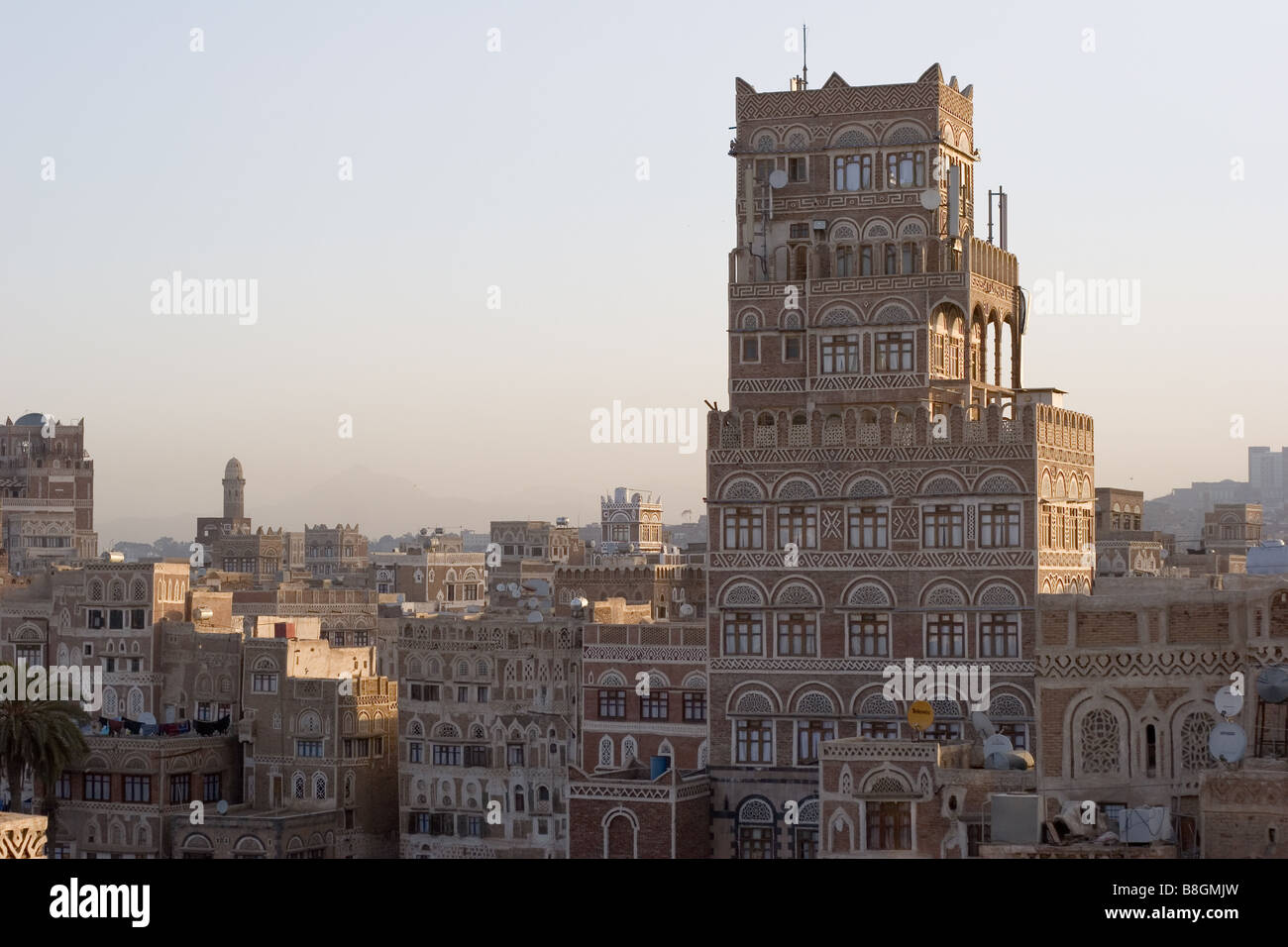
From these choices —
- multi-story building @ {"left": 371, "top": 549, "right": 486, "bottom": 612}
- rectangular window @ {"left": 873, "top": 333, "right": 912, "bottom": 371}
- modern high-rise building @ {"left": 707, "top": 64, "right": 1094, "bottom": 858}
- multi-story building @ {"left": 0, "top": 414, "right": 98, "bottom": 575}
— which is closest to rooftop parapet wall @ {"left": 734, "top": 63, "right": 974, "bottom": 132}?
modern high-rise building @ {"left": 707, "top": 64, "right": 1094, "bottom": 858}

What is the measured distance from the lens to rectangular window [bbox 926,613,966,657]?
78.9 meters

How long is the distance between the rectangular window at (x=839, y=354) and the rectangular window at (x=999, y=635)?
995 cm

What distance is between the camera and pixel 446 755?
97.9 m

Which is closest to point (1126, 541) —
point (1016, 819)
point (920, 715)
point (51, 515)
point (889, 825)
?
point (920, 715)

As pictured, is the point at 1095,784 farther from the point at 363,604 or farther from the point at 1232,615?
the point at 363,604

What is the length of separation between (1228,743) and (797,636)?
2242 centimetres

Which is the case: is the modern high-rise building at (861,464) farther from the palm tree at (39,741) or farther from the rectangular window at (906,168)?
the palm tree at (39,741)

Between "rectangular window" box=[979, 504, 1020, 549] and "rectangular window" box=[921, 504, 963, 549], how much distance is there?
2.55 ft
